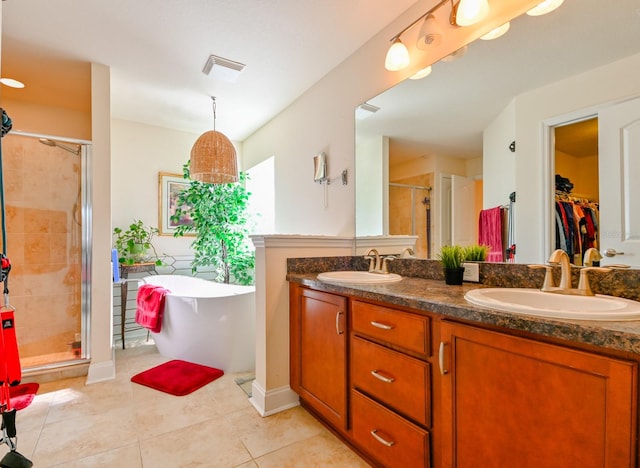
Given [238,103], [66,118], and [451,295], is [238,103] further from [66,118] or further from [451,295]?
[451,295]

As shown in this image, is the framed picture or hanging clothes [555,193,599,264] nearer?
hanging clothes [555,193,599,264]

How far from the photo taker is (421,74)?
73.4 inches

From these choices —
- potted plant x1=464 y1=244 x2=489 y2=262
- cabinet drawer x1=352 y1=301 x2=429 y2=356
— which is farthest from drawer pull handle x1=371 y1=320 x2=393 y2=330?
potted plant x1=464 y1=244 x2=489 y2=262

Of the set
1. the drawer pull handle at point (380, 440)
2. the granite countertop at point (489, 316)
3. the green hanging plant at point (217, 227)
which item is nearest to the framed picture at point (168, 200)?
the green hanging plant at point (217, 227)

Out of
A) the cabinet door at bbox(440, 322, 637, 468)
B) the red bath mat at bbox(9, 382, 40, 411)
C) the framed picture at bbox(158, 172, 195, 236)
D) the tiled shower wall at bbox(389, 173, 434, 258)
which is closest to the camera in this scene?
the cabinet door at bbox(440, 322, 637, 468)

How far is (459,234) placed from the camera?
1.74 meters

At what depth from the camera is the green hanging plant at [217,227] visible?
3.60 meters

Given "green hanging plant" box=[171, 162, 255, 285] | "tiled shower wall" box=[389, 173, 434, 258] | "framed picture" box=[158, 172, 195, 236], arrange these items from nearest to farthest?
"tiled shower wall" box=[389, 173, 434, 258] → "green hanging plant" box=[171, 162, 255, 285] → "framed picture" box=[158, 172, 195, 236]

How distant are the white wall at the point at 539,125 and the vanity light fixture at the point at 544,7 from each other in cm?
31

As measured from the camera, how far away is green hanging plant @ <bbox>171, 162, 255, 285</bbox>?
11.8 feet

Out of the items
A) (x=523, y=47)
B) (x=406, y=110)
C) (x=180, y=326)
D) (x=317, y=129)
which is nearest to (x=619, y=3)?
(x=523, y=47)

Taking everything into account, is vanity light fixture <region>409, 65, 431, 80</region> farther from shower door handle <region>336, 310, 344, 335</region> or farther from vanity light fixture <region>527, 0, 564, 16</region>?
shower door handle <region>336, 310, 344, 335</region>

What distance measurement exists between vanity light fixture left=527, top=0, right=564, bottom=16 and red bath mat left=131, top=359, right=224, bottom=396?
2854 millimetres

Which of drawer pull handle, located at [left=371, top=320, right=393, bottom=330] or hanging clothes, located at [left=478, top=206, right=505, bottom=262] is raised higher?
hanging clothes, located at [left=478, top=206, right=505, bottom=262]
